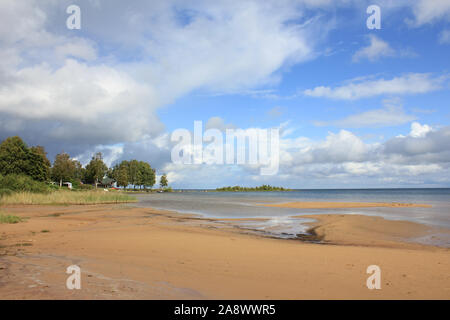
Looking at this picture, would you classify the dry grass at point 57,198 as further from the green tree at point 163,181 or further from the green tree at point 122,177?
the green tree at point 163,181

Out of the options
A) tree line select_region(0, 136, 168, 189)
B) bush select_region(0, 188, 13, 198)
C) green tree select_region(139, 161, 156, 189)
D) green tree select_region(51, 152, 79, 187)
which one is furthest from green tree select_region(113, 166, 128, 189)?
bush select_region(0, 188, 13, 198)

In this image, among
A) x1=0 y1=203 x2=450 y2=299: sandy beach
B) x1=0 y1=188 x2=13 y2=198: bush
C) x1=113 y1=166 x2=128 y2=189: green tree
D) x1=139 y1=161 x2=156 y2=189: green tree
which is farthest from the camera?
x1=139 y1=161 x2=156 y2=189: green tree

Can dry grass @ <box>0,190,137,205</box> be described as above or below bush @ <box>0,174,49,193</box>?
below

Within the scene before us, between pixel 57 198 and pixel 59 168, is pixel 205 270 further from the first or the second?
pixel 59 168

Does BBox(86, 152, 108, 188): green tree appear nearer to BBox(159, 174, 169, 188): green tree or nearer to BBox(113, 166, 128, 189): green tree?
BBox(113, 166, 128, 189): green tree

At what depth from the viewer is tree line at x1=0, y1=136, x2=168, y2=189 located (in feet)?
186

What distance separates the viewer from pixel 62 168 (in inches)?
3310

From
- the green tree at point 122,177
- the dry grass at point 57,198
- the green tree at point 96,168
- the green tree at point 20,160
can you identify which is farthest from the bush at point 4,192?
the green tree at point 122,177

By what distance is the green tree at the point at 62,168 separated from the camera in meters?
84.0

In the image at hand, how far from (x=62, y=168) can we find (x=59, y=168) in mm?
926

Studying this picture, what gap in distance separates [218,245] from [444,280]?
681 centimetres
